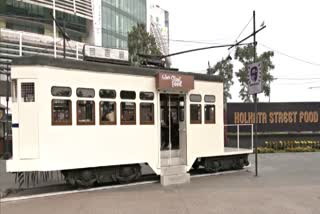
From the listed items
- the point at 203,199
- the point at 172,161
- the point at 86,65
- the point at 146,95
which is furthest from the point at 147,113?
the point at 203,199

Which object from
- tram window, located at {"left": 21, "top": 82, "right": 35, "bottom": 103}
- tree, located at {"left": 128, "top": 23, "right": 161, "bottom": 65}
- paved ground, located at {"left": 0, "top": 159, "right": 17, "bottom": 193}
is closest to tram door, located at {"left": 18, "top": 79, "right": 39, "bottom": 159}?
tram window, located at {"left": 21, "top": 82, "right": 35, "bottom": 103}

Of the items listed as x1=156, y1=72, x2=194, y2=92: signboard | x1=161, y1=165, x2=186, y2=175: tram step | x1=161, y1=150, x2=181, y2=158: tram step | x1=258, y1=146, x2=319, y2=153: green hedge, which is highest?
x1=156, y1=72, x2=194, y2=92: signboard

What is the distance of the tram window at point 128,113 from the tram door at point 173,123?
1.40m

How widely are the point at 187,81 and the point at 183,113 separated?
1.07m

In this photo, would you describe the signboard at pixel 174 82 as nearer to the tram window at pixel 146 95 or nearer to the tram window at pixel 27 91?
the tram window at pixel 146 95

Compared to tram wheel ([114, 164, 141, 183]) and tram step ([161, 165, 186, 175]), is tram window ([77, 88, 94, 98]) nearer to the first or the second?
A: tram wheel ([114, 164, 141, 183])

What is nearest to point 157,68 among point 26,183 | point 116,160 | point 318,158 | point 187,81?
point 187,81

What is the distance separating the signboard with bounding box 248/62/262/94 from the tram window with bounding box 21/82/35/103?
7443 mm

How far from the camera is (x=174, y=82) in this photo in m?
13.3

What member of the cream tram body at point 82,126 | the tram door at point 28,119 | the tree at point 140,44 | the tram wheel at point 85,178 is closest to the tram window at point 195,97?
the cream tram body at point 82,126

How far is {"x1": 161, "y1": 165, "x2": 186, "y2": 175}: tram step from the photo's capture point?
1305 cm

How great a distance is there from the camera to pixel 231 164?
1564 centimetres

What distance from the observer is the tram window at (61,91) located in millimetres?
10864

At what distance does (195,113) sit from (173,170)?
210cm
